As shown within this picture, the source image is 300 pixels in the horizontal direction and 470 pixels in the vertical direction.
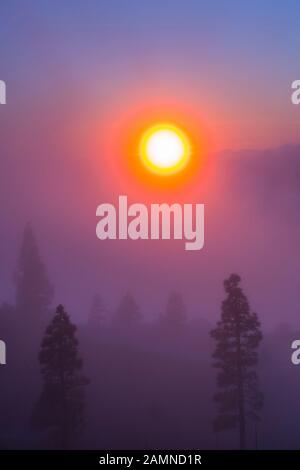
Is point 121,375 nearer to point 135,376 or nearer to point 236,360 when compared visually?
point 135,376

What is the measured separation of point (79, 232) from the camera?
608 cm

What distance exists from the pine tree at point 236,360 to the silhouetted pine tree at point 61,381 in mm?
1424

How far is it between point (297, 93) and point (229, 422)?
345 centimetres

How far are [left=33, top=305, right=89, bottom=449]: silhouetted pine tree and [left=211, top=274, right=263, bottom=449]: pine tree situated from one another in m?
1.42

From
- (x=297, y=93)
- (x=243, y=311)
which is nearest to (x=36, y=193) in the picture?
(x=243, y=311)

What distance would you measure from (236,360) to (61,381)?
5.97 ft

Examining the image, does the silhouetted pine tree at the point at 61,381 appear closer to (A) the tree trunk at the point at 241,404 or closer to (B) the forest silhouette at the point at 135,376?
(B) the forest silhouette at the point at 135,376

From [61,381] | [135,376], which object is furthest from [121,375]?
[61,381]

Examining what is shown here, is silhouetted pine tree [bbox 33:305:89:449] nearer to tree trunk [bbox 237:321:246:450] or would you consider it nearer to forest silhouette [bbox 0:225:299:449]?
forest silhouette [bbox 0:225:299:449]

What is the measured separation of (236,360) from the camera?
6215 mm

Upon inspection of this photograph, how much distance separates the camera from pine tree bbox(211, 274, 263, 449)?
6172mm

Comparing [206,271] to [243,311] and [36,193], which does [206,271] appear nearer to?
[243,311]

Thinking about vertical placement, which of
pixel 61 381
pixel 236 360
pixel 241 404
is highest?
pixel 236 360

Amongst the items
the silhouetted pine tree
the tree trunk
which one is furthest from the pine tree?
the silhouetted pine tree
